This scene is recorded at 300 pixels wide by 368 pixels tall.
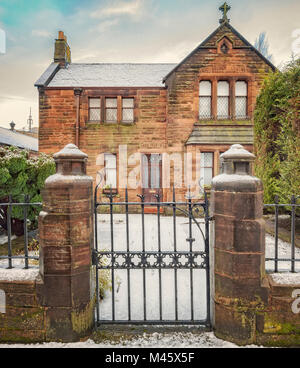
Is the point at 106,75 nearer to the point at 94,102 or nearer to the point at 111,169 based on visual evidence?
the point at 94,102

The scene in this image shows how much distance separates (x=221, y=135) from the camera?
11.5m

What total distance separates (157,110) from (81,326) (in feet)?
36.1

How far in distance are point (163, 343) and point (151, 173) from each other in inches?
394

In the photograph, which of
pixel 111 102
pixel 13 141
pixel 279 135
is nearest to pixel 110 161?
pixel 111 102

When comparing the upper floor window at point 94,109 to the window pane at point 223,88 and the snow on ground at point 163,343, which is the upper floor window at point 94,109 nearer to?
the window pane at point 223,88

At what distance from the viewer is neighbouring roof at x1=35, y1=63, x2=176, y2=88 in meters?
12.5

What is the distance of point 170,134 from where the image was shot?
1186 centimetres

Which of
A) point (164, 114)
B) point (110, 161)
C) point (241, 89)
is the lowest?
point (110, 161)

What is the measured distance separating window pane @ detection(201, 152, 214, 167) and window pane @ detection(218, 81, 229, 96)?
126 inches

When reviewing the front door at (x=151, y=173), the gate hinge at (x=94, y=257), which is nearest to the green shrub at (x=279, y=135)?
the gate hinge at (x=94, y=257)

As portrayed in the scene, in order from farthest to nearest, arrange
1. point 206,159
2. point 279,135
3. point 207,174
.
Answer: point 207,174
point 206,159
point 279,135

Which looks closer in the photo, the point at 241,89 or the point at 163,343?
the point at 163,343

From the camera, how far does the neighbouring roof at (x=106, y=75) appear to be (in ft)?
40.9

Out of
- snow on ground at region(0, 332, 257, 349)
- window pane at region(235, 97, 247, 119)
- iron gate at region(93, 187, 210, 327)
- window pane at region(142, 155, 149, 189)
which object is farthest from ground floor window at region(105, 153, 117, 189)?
snow on ground at region(0, 332, 257, 349)
